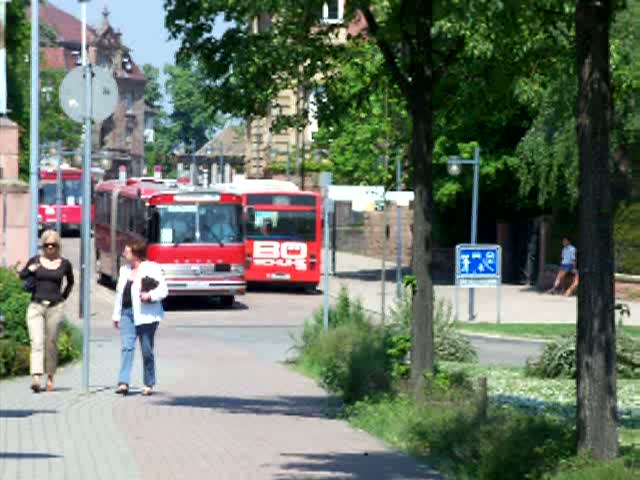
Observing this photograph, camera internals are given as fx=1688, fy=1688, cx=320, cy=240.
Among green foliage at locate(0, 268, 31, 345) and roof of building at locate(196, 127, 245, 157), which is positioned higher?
roof of building at locate(196, 127, 245, 157)

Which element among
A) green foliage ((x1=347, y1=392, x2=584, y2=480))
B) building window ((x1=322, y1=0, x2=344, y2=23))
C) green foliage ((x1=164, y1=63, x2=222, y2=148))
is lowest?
green foliage ((x1=347, y1=392, x2=584, y2=480))

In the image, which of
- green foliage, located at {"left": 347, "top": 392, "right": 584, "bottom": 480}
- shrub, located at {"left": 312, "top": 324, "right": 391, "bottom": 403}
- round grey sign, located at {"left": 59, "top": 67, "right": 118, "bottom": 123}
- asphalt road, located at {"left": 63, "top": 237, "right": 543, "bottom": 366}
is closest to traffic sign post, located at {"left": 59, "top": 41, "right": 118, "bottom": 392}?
round grey sign, located at {"left": 59, "top": 67, "right": 118, "bottom": 123}

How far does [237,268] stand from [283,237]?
612cm

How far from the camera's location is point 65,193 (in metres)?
77.2

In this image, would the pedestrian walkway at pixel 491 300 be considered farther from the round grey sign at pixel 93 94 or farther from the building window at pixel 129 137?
the building window at pixel 129 137

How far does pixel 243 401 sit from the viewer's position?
1786 centimetres

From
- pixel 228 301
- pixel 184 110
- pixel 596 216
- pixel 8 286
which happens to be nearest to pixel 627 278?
pixel 228 301

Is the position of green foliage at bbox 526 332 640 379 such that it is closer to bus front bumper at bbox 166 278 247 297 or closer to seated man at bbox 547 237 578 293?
bus front bumper at bbox 166 278 247 297

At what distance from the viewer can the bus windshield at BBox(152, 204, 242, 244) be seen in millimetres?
38812

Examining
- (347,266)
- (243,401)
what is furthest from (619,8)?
(347,266)

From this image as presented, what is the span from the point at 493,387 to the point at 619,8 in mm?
10189

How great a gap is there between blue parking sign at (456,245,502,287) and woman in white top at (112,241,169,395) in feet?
56.8

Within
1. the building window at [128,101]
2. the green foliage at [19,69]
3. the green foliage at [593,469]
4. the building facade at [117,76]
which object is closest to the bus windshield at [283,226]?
the green foliage at [19,69]

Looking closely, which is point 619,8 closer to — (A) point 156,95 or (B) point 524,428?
(B) point 524,428
